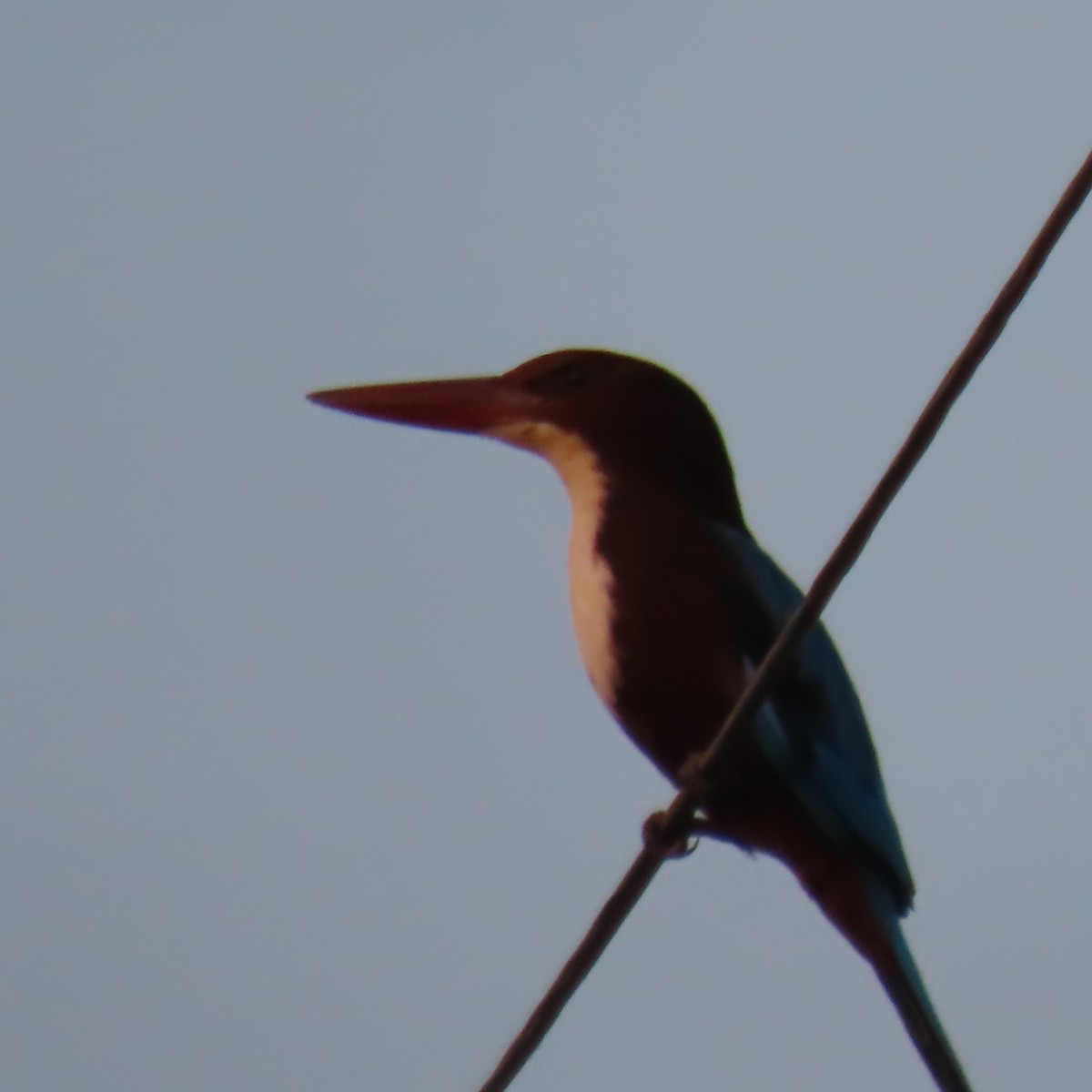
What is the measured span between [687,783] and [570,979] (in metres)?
0.57

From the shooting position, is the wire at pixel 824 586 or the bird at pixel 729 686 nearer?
the wire at pixel 824 586

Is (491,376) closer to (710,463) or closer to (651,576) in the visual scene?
(710,463)

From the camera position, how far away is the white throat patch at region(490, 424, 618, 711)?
11.8 ft

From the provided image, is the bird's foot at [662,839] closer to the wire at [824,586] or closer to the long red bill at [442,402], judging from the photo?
the wire at [824,586]

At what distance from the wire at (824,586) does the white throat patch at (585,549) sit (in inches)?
29.6

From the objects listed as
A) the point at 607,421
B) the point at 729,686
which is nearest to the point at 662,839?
the point at 729,686

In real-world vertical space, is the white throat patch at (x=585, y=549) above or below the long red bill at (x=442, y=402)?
below

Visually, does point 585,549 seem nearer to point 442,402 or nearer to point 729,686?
point 729,686

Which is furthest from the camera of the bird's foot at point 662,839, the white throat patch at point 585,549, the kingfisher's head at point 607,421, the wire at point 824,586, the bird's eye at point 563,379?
the bird's eye at point 563,379

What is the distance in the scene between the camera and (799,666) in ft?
12.2

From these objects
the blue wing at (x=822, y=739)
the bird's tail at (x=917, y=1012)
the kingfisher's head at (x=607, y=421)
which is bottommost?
the bird's tail at (x=917, y=1012)

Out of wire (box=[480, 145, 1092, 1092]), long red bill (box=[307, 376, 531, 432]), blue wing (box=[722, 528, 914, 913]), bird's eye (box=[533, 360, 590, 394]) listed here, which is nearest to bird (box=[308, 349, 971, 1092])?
blue wing (box=[722, 528, 914, 913])

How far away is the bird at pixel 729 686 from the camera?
11.5 feet

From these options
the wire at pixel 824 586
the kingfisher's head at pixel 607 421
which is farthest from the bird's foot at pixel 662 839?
the kingfisher's head at pixel 607 421
